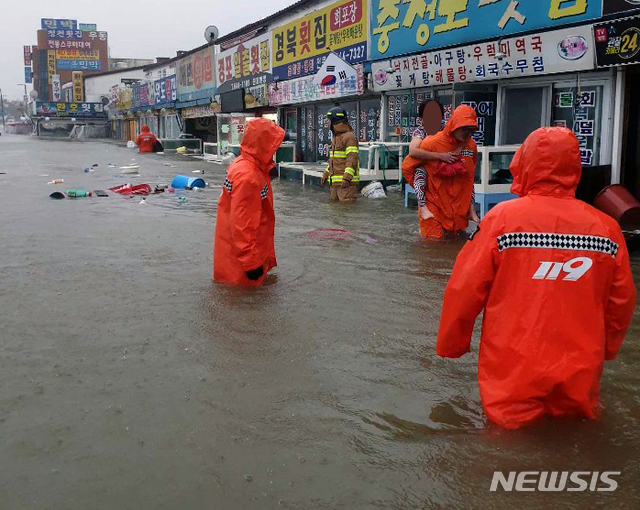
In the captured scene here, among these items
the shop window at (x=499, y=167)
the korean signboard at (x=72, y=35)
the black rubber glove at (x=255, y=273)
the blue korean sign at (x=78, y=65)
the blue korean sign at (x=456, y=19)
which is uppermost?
the korean signboard at (x=72, y=35)

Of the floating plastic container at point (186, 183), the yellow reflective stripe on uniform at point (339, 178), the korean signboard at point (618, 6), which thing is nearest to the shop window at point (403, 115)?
the yellow reflective stripe on uniform at point (339, 178)

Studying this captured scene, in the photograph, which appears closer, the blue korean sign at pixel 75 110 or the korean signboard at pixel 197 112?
the korean signboard at pixel 197 112

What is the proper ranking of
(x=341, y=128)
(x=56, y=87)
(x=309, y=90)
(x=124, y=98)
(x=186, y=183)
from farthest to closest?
1. (x=56, y=87)
2. (x=124, y=98)
3. (x=309, y=90)
4. (x=186, y=183)
5. (x=341, y=128)

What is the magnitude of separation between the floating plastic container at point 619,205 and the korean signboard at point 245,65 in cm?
1743

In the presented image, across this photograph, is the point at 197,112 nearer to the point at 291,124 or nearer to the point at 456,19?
the point at 291,124

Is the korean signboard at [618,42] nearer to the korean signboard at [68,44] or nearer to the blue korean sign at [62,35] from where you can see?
the korean signboard at [68,44]

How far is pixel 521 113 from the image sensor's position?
12953mm

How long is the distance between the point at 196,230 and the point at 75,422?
257 inches

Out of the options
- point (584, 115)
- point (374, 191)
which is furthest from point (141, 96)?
point (584, 115)

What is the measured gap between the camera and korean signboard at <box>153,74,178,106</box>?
4003cm

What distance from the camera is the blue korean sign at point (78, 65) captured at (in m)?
102

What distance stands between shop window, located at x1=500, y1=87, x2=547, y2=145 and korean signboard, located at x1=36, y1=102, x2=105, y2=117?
59.6 m

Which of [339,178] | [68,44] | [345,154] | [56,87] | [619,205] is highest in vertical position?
[68,44]

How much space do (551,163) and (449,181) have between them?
4904 millimetres
